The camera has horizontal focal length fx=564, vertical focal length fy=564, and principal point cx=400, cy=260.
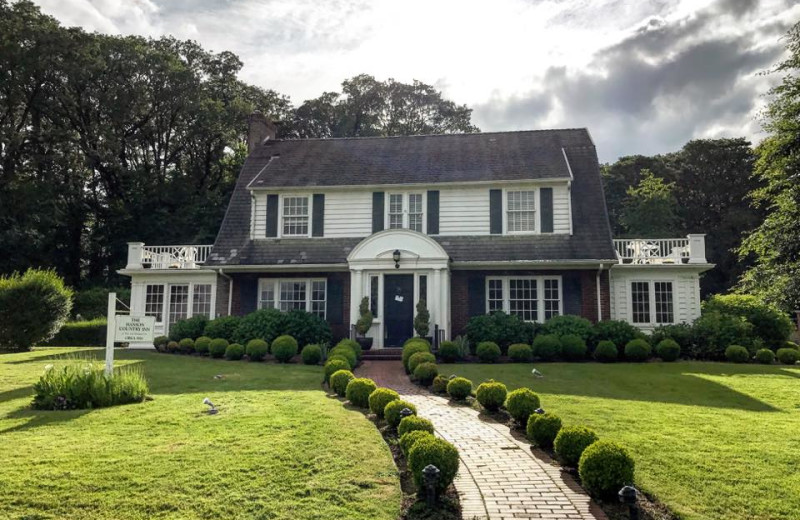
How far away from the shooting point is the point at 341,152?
24328 mm

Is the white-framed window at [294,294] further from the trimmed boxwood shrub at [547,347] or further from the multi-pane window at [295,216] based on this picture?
the trimmed boxwood shrub at [547,347]

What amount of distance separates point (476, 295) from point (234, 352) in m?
8.43

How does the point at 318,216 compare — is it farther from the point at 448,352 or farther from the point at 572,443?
the point at 572,443

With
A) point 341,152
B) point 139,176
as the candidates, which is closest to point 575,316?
point 341,152

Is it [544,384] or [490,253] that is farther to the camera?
[490,253]

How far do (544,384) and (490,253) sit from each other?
25.7 ft

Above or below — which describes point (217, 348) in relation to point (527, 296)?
below

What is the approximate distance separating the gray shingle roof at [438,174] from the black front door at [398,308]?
6.81ft

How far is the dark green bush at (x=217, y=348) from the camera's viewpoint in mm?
17938

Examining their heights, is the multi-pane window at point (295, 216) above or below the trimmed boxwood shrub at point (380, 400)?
above

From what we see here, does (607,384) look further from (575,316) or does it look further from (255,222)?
(255,222)

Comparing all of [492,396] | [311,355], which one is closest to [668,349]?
[492,396]

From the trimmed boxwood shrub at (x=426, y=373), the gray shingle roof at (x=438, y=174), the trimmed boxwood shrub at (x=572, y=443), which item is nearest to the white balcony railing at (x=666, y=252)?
the gray shingle roof at (x=438, y=174)

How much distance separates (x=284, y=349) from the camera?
16891mm
